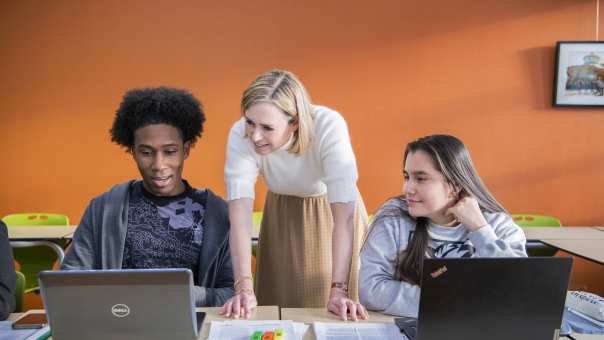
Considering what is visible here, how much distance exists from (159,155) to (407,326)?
944 mm

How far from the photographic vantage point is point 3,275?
135 centimetres

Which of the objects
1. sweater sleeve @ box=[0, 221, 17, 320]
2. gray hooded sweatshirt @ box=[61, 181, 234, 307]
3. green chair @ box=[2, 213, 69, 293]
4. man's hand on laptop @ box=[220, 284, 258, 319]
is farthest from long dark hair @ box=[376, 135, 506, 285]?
green chair @ box=[2, 213, 69, 293]

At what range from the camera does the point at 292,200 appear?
1.81 meters

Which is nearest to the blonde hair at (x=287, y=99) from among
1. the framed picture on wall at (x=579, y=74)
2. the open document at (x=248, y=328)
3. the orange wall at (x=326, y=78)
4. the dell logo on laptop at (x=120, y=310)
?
the open document at (x=248, y=328)

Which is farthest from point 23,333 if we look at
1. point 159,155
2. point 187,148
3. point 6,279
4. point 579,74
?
point 579,74

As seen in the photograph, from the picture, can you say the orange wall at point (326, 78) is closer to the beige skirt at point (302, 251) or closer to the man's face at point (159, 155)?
the beige skirt at point (302, 251)

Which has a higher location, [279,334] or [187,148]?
[187,148]

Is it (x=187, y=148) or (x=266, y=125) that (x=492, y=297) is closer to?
(x=266, y=125)

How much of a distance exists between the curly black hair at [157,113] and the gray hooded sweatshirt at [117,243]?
0.68 ft

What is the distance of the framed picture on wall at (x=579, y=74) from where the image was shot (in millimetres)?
3600

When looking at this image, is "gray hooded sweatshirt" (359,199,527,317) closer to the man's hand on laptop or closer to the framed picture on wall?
the man's hand on laptop

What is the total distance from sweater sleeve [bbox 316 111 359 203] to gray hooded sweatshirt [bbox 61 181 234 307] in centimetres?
42

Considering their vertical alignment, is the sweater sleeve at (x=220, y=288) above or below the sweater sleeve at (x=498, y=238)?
below

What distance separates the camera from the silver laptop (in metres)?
0.96
